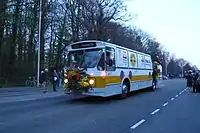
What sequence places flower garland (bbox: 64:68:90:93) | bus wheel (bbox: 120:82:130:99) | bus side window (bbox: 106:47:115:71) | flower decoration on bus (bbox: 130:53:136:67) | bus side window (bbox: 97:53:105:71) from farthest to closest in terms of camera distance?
1. flower decoration on bus (bbox: 130:53:136:67)
2. bus wheel (bbox: 120:82:130:99)
3. bus side window (bbox: 106:47:115:71)
4. bus side window (bbox: 97:53:105:71)
5. flower garland (bbox: 64:68:90:93)

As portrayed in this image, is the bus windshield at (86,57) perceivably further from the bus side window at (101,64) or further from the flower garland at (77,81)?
the flower garland at (77,81)

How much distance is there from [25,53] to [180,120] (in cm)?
4232

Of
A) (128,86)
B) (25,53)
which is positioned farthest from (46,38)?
(128,86)

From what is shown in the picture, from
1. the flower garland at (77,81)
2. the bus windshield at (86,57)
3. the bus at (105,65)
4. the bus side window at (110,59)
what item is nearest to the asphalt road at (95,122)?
the flower garland at (77,81)

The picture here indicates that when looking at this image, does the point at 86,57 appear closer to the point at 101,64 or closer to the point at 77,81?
the point at 101,64

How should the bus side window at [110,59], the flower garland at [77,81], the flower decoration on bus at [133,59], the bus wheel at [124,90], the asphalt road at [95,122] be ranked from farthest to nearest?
the flower decoration on bus at [133,59] < the bus wheel at [124,90] < the bus side window at [110,59] < the flower garland at [77,81] < the asphalt road at [95,122]

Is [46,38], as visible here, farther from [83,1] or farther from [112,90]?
[112,90]

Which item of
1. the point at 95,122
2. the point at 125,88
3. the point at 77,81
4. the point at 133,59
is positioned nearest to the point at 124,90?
the point at 125,88

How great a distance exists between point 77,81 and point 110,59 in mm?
2299

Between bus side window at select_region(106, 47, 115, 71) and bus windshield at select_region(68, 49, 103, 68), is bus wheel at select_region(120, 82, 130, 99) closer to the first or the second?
bus side window at select_region(106, 47, 115, 71)

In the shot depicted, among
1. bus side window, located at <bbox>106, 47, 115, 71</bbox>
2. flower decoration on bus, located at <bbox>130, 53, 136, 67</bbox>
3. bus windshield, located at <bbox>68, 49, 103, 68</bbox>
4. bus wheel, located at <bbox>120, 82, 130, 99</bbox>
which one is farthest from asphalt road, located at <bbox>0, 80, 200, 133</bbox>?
flower decoration on bus, located at <bbox>130, 53, 136, 67</bbox>

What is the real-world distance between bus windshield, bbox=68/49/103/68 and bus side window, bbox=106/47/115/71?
1.87 feet

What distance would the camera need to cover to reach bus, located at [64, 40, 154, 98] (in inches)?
781

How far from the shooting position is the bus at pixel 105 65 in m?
19.8
